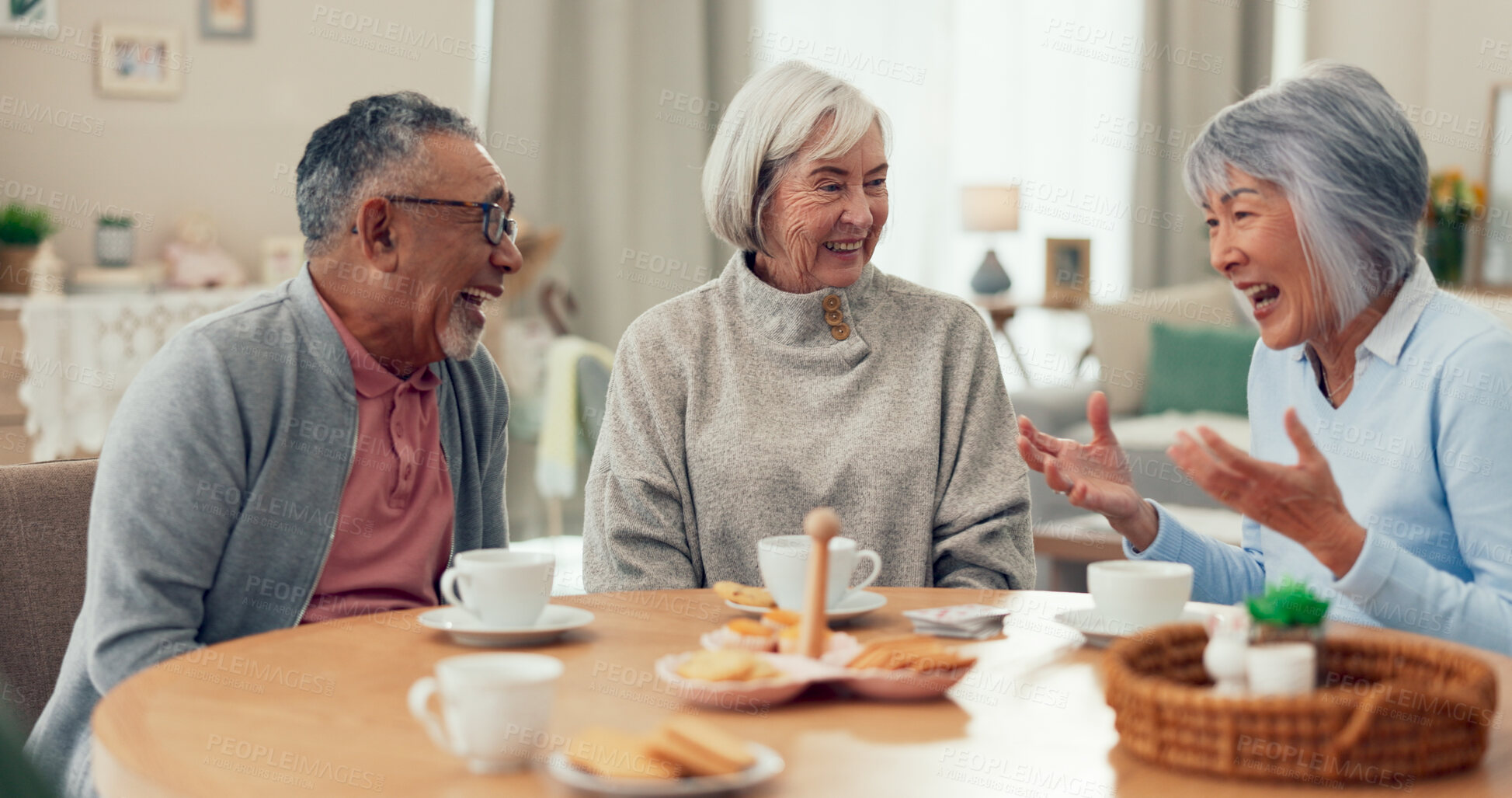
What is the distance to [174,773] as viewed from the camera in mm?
857

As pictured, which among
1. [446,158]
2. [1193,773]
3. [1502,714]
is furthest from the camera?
[446,158]

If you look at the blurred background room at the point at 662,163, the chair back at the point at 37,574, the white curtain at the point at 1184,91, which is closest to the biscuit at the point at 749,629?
the chair back at the point at 37,574

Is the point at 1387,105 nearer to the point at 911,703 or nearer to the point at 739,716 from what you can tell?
the point at 911,703

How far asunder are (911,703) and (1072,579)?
2.82 meters

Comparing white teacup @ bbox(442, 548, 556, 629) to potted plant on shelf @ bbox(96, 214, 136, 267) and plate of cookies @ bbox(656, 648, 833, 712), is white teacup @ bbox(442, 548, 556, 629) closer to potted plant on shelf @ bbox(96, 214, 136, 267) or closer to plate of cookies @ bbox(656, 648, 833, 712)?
plate of cookies @ bbox(656, 648, 833, 712)

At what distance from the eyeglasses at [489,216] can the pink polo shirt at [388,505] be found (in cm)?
17

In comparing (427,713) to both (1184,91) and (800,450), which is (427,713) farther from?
(1184,91)

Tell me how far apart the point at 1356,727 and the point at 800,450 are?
104 cm

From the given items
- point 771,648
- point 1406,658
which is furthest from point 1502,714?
point 771,648

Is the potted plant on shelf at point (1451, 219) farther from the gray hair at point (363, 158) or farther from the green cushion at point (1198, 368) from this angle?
the gray hair at point (363, 158)

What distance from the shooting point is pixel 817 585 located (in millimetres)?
1068

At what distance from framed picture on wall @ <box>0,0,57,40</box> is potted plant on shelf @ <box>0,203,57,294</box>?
2.36ft

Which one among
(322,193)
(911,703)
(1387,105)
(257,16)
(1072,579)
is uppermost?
(257,16)

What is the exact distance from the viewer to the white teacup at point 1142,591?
1173 millimetres
